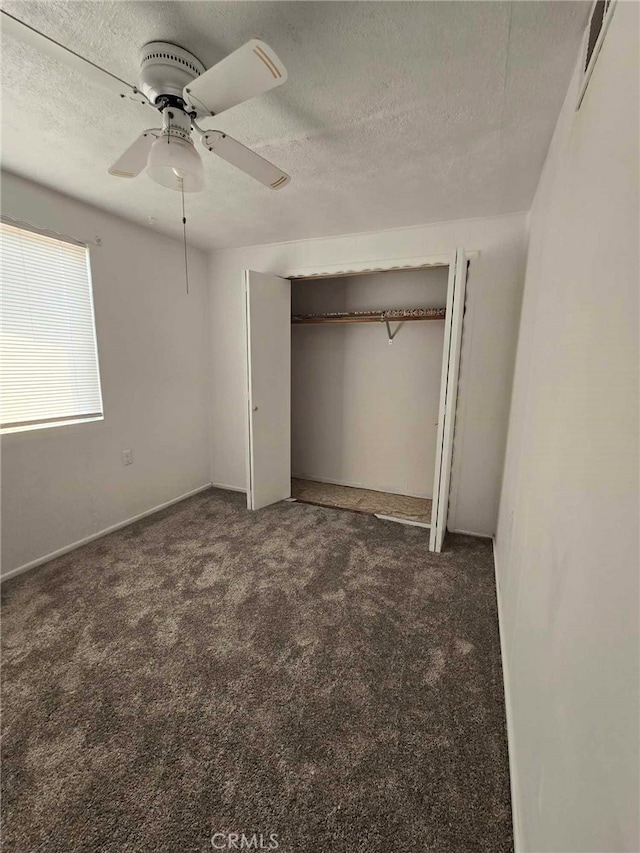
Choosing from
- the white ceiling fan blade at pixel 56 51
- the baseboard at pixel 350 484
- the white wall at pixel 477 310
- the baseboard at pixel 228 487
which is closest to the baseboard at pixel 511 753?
the white wall at pixel 477 310

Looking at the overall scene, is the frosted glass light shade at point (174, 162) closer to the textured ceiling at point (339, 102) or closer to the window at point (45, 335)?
the textured ceiling at point (339, 102)

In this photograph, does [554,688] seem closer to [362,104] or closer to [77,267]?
[362,104]

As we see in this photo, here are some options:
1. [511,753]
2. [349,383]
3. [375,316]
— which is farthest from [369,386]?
[511,753]

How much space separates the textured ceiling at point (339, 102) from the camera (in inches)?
44.1

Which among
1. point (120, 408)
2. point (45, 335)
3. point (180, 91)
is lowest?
point (120, 408)

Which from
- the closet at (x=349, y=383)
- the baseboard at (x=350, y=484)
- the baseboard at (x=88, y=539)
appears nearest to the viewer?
the baseboard at (x=88, y=539)

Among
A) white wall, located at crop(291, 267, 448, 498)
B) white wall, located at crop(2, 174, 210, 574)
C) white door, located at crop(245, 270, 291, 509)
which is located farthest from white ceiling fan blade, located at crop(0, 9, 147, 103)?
white wall, located at crop(291, 267, 448, 498)

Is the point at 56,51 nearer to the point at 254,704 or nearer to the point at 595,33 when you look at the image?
the point at 595,33

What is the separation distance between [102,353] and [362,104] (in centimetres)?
247

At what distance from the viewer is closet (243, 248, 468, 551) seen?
329cm

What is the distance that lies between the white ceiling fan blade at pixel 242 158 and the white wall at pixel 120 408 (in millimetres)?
1706

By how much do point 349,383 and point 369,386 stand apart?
24 centimetres

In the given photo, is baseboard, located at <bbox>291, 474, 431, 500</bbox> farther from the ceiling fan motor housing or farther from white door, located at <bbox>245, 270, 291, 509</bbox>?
the ceiling fan motor housing

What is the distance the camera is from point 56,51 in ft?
3.49
